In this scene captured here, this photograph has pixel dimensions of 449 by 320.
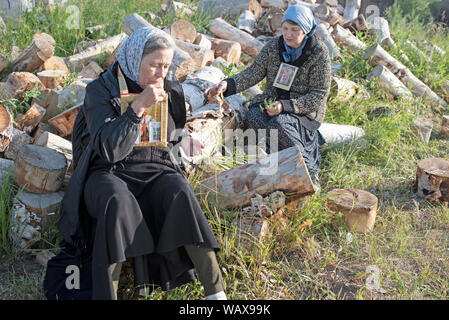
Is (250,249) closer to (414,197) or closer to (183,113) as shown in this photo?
(183,113)

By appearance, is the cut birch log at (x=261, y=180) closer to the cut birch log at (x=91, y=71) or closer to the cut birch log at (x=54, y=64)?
the cut birch log at (x=91, y=71)

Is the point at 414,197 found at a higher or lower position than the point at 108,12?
lower

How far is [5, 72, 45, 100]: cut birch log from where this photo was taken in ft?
13.4

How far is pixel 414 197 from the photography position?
4.16 metres

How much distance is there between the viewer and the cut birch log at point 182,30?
17.8ft

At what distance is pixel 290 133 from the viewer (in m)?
3.99

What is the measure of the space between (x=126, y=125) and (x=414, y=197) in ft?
9.40

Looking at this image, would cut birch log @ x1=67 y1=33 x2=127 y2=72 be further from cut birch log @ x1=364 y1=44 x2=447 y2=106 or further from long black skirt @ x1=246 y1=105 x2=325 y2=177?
cut birch log @ x1=364 y1=44 x2=447 y2=106

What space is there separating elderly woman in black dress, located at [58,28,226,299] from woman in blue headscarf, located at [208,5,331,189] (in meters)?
1.48

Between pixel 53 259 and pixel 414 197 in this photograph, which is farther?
pixel 414 197

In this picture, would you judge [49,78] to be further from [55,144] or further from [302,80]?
[302,80]

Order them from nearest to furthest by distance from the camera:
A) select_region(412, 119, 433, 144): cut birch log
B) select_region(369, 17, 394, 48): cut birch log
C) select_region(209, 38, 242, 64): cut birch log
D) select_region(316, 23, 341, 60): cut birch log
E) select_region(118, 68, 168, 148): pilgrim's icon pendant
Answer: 1. select_region(118, 68, 168, 148): pilgrim's icon pendant
2. select_region(412, 119, 433, 144): cut birch log
3. select_region(209, 38, 242, 64): cut birch log
4. select_region(316, 23, 341, 60): cut birch log
5. select_region(369, 17, 394, 48): cut birch log

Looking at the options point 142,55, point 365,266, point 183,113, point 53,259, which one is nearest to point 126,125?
point 142,55

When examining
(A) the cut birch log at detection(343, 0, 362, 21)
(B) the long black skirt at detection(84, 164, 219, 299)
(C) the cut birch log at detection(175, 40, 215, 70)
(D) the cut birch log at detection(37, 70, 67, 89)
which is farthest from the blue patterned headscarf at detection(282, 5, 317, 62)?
(A) the cut birch log at detection(343, 0, 362, 21)
